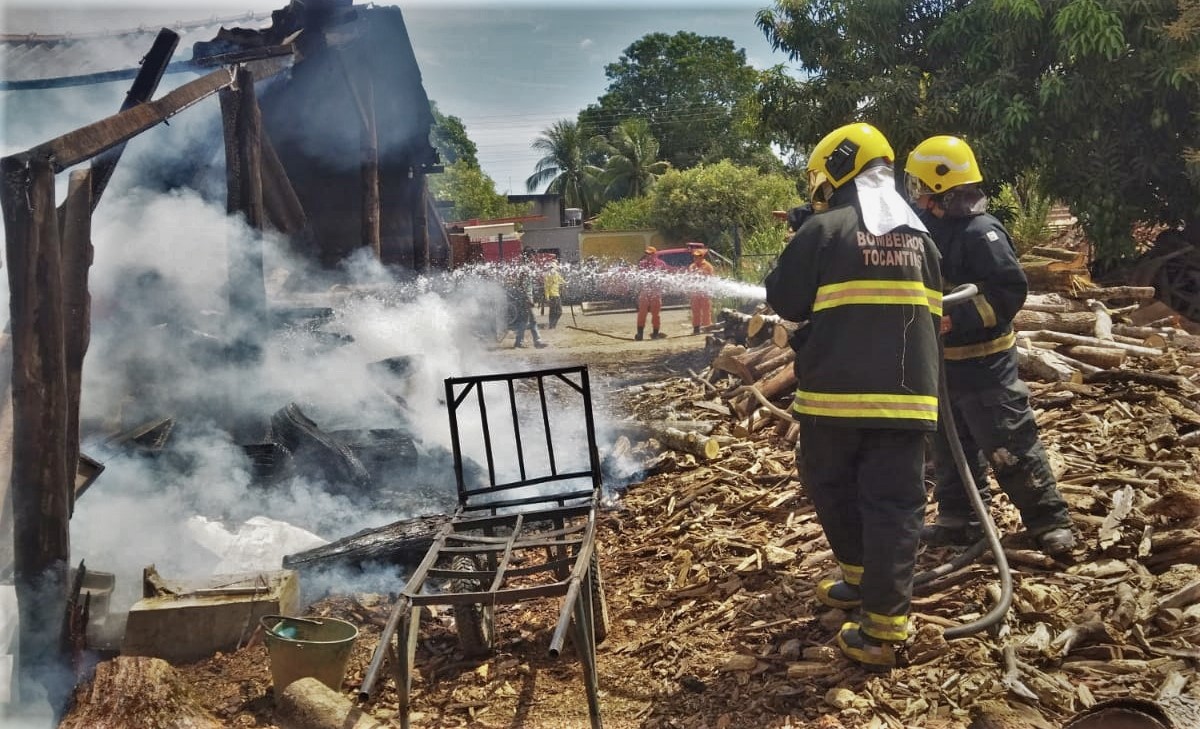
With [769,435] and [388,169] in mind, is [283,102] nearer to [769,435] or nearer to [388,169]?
[388,169]

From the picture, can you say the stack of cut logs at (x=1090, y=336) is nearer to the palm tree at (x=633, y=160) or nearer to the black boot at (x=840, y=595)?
the black boot at (x=840, y=595)

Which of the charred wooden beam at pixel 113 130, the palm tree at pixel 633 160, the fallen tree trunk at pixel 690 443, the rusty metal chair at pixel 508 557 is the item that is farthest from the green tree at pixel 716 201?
the charred wooden beam at pixel 113 130

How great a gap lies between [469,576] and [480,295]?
15.0 m

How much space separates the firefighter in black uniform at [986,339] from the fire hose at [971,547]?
142 millimetres

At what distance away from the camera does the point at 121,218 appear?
21.7 ft

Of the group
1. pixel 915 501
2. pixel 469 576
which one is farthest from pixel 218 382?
pixel 915 501

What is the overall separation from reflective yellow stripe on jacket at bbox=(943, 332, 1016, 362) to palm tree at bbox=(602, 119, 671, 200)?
42.1 metres

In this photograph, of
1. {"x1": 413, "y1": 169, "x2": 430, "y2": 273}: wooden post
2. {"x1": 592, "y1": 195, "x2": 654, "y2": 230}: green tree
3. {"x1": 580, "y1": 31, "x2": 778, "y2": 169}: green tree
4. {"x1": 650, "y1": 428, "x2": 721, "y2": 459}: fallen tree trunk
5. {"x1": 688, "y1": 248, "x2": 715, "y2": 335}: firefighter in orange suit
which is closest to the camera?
{"x1": 650, "y1": 428, "x2": 721, "y2": 459}: fallen tree trunk

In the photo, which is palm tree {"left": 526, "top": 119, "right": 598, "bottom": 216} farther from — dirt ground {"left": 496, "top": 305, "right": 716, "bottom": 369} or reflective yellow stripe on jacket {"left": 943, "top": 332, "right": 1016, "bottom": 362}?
reflective yellow stripe on jacket {"left": 943, "top": 332, "right": 1016, "bottom": 362}

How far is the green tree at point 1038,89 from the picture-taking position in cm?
968

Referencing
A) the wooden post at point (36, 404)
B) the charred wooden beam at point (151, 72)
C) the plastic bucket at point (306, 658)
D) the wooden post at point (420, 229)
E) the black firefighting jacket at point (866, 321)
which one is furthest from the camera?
the wooden post at point (420, 229)

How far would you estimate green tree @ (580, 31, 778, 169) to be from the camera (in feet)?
145

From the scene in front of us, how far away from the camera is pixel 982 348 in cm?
401

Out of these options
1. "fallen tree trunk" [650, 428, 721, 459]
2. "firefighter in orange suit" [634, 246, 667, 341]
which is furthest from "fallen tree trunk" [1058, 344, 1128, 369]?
"firefighter in orange suit" [634, 246, 667, 341]
